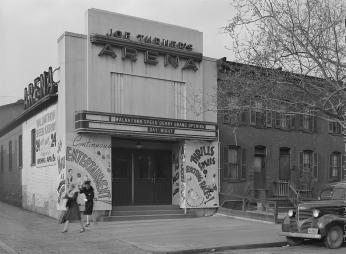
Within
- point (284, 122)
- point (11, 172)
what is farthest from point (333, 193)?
point (11, 172)

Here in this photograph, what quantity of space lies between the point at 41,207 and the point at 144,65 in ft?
24.6

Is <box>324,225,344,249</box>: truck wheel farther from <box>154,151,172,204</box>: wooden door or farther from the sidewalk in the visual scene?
<box>154,151,172,204</box>: wooden door

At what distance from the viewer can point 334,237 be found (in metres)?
13.8

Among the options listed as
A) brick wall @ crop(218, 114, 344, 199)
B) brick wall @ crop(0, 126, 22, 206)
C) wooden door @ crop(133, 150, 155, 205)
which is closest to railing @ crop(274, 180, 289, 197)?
brick wall @ crop(218, 114, 344, 199)

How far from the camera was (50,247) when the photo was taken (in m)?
13.3

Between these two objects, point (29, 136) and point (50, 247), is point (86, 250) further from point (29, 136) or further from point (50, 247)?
point (29, 136)

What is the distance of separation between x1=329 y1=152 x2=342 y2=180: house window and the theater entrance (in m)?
9.88

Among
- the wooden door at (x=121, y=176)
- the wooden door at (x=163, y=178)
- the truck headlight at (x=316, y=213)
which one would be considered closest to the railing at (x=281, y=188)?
the wooden door at (x=163, y=178)

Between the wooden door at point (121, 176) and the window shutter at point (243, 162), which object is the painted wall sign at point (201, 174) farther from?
the wooden door at point (121, 176)

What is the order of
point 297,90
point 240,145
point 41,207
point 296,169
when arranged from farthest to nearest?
point 296,169, point 240,145, point 41,207, point 297,90

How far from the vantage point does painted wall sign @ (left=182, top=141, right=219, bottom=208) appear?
72.0 ft

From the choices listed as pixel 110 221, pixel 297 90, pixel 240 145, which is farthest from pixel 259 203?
pixel 297 90

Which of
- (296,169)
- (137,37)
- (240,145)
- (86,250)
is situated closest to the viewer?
(86,250)

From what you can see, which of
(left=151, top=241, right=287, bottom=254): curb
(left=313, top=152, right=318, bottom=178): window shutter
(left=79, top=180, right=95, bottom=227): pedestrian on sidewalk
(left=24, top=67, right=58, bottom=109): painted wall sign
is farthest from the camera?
(left=313, top=152, right=318, bottom=178): window shutter
